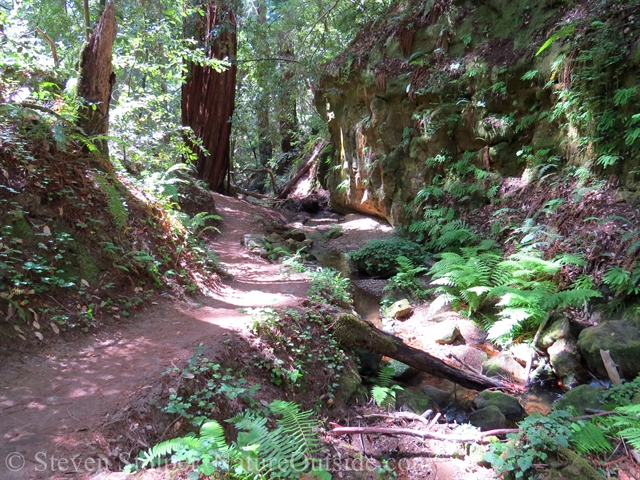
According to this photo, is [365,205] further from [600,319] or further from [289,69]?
[600,319]

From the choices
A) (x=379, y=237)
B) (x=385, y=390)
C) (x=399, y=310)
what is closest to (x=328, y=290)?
(x=385, y=390)

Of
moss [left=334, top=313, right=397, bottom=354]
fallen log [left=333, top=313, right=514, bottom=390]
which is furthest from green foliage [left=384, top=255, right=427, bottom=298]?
moss [left=334, top=313, right=397, bottom=354]

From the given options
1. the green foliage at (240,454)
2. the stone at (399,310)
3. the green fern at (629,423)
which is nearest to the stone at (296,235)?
the stone at (399,310)

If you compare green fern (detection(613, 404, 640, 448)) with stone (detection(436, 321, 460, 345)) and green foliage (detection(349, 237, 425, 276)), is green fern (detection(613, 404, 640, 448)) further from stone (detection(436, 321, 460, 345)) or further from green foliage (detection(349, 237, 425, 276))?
green foliage (detection(349, 237, 425, 276))

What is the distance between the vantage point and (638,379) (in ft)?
13.6

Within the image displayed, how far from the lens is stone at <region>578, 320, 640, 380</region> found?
4.60 meters

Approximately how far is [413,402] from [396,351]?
67 cm

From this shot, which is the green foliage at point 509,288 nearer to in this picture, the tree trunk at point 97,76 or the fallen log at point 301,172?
the tree trunk at point 97,76

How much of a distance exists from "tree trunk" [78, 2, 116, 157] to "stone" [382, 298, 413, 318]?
560cm

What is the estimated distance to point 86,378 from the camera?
10.1 feet

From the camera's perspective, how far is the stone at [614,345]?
15.1 feet

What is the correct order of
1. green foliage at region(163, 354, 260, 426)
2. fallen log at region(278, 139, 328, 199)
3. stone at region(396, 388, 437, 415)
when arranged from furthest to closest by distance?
fallen log at region(278, 139, 328, 199)
stone at region(396, 388, 437, 415)
green foliage at region(163, 354, 260, 426)

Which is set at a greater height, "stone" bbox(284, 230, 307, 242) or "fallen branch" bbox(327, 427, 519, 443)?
"stone" bbox(284, 230, 307, 242)

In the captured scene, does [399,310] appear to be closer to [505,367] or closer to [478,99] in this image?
[505,367]
